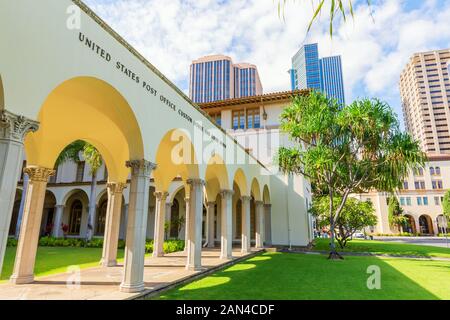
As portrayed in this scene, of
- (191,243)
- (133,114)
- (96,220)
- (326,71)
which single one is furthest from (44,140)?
(326,71)

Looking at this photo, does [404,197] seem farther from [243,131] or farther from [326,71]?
[326,71]

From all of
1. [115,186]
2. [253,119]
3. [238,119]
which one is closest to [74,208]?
[238,119]

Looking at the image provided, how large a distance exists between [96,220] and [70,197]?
164 inches

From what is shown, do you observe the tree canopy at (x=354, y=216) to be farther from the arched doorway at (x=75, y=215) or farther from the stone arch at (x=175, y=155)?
the arched doorway at (x=75, y=215)

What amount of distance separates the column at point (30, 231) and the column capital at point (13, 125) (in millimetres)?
4648

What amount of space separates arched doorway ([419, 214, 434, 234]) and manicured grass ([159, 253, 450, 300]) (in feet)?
179

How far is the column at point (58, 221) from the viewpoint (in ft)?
86.6

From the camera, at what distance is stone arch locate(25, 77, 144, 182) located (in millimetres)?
7191

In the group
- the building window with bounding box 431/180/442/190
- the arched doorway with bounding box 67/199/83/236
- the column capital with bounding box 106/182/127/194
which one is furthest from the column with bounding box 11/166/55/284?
the building window with bounding box 431/180/442/190

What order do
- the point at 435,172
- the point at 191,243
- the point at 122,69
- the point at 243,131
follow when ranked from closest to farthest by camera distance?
the point at 122,69 → the point at 191,243 → the point at 243,131 → the point at 435,172

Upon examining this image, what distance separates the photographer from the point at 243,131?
24609mm

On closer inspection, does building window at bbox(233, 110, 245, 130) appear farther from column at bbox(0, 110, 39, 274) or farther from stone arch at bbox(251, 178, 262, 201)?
column at bbox(0, 110, 39, 274)

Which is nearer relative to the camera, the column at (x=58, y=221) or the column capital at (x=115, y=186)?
the column capital at (x=115, y=186)

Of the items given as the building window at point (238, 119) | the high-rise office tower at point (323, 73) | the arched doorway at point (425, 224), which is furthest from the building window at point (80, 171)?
the high-rise office tower at point (323, 73)
